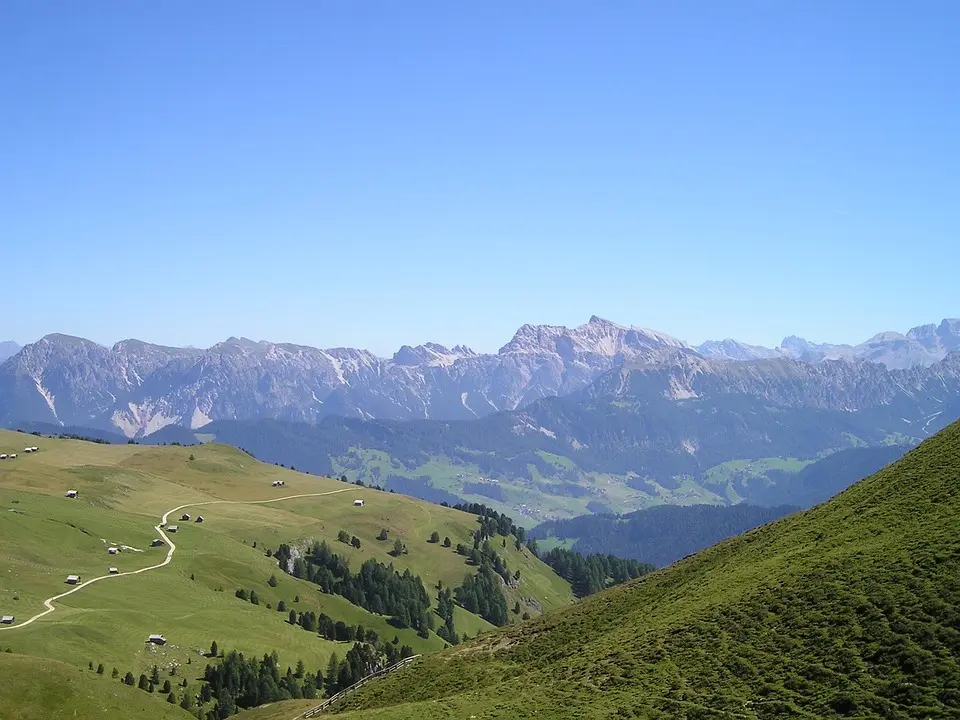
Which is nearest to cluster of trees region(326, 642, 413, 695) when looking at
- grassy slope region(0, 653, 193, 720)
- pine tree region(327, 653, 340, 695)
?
pine tree region(327, 653, 340, 695)

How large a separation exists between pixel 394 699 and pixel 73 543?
145020 mm

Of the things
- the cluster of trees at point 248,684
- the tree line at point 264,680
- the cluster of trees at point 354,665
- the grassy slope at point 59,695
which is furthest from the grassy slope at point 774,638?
the cluster of trees at point 354,665

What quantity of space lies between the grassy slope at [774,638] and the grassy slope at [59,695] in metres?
30.0

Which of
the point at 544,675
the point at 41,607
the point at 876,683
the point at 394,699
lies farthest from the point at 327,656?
the point at 876,683

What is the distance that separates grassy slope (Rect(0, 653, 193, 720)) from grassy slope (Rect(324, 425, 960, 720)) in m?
30.0

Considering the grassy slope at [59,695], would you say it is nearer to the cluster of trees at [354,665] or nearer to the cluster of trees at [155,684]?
the cluster of trees at [155,684]

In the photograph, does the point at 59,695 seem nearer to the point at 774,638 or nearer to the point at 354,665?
the point at 774,638

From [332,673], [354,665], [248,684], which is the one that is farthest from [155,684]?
[354,665]

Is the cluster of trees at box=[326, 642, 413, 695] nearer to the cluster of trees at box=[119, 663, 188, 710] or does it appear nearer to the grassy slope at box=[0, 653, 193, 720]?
the cluster of trees at box=[119, 663, 188, 710]

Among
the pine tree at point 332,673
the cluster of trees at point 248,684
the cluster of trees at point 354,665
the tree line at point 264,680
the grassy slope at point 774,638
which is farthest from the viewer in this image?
the cluster of trees at point 354,665

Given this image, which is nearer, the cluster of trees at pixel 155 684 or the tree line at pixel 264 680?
the cluster of trees at pixel 155 684

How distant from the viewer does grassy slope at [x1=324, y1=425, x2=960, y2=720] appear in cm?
5059

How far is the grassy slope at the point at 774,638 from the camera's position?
50.6m

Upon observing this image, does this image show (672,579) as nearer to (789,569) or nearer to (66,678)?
(789,569)
